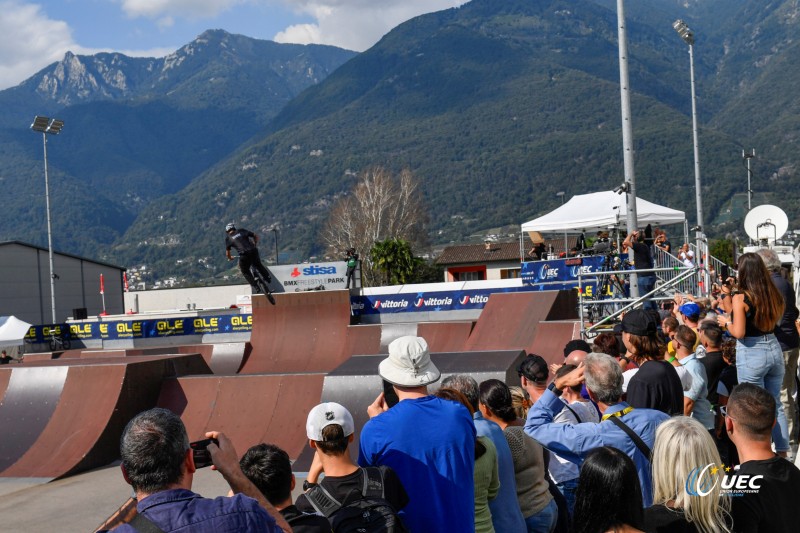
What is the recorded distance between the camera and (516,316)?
1486 centimetres

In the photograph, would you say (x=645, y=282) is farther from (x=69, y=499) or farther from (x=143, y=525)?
(x=143, y=525)

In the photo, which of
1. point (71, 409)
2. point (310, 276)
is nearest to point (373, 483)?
point (71, 409)

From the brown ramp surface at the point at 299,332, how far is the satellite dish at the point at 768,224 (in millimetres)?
11744

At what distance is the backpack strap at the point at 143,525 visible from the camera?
2.46 metres

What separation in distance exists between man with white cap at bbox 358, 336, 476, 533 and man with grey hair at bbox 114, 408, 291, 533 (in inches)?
34.2

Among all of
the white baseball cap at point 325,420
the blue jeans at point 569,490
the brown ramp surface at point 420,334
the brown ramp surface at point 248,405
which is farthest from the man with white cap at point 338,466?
the brown ramp surface at point 420,334

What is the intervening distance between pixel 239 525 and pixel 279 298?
1576 centimetres

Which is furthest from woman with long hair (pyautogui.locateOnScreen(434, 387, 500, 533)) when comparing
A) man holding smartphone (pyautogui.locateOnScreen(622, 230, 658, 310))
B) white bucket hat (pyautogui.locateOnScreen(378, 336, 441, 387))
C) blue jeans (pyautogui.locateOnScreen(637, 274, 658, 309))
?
blue jeans (pyautogui.locateOnScreen(637, 274, 658, 309))

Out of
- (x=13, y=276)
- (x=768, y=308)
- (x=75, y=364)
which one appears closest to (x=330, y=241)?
(x=13, y=276)

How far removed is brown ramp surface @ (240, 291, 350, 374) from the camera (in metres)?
17.0

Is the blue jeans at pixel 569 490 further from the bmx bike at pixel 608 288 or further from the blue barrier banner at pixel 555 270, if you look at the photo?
the blue barrier banner at pixel 555 270

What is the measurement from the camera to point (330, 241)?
69812 millimetres

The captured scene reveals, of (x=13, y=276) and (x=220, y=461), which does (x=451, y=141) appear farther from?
(x=220, y=461)

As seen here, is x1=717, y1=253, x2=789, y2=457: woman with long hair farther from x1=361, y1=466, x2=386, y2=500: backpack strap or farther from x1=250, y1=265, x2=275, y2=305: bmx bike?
x1=250, y1=265, x2=275, y2=305: bmx bike
